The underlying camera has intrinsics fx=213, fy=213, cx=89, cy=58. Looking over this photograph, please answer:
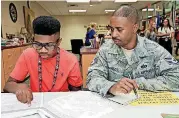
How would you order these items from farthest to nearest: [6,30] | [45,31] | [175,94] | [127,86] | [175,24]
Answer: [175,24] → [6,30] → [45,31] → [175,94] → [127,86]

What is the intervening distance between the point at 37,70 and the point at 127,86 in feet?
2.22

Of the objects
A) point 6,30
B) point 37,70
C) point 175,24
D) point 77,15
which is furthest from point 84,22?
point 37,70

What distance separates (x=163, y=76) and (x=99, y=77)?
366 mm

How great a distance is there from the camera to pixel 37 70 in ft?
4.59

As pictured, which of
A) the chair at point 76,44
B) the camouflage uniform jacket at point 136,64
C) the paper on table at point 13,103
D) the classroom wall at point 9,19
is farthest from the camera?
the chair at point 76,44

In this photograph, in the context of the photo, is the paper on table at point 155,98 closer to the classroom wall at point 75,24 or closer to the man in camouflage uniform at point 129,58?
the man in camouflage uniform at point 129,58

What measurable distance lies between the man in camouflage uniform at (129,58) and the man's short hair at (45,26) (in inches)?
12.9

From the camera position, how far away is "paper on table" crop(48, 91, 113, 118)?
0.83m

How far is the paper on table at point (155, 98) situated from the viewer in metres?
0.96

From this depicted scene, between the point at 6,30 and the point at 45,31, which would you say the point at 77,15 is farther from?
the point at 45,31

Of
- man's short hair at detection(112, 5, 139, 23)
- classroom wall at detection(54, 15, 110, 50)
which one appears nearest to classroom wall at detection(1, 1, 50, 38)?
Answer: man's short hair at detection(112, 5, 139, 23)

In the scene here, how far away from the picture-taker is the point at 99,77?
1216mm

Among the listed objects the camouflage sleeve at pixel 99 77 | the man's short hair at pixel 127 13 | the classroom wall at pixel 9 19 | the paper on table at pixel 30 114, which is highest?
the classroom wall at pixel 9 19

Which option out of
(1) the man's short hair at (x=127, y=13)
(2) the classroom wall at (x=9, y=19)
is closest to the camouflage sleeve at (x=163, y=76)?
(1) the man's short hair at (x=127, y=13)
